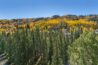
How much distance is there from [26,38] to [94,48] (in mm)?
90601

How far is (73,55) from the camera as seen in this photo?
253 ft

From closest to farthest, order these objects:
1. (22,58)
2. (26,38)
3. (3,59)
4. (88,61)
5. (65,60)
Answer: (88,61) < (65,60) < (22,58) < (26,38) < (3,59)

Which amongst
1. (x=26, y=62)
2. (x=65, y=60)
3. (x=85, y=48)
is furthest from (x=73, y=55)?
(x=26, y=62)

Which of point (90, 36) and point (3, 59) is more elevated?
point (90, 36)

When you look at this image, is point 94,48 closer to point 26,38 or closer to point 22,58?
point 22,58

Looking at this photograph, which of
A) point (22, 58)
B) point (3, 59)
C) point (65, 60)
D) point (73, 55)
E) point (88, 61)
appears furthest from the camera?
point (3, 59)

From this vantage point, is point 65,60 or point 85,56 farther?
point 65,60

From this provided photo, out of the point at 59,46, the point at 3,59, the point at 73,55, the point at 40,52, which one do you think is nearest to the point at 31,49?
the point at 40,52

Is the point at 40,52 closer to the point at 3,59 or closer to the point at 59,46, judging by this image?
the point at 59,46

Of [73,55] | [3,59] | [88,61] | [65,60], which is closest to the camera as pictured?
[88,61]

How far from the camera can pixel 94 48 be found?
71.0 m

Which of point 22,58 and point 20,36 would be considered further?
point 20,36

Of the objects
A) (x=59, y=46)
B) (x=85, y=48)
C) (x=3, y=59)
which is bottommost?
(x=3, y=59)

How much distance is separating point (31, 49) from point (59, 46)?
56.6 ft
